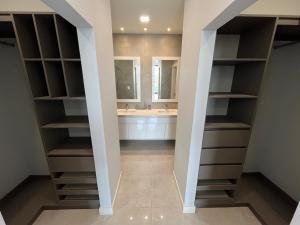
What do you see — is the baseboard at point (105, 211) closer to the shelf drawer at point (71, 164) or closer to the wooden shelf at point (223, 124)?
the shelf drawer at point (71, 164)

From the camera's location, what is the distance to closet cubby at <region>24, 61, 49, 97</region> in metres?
1.37

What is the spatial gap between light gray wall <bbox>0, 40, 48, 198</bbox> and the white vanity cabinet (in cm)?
151

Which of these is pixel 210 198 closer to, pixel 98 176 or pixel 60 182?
pixel 98 176

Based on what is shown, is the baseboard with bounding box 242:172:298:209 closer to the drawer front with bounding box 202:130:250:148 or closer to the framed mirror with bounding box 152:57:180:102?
the drawer front with bounding box 202:130:250:148

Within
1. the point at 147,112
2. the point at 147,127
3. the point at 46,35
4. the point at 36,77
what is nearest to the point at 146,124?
the point at 147,127

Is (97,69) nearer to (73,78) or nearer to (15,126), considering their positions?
(73,78)

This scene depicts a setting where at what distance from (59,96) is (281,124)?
9.40ft

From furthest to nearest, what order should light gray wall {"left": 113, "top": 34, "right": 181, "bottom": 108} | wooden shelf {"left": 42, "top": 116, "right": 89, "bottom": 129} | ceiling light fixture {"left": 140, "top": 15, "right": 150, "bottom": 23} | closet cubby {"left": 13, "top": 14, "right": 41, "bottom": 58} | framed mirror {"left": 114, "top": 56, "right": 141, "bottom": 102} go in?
framed mirror {"left": 114, "top": 56, "right": 141, "bottom": 102} → light gray wall {"left": 113, "top": 34, "right": 181, "bottom": 108} → ceiling light fixture {"left": 140, "top": 15, "right": 150, "bottom": 23} → wooden shelf {"left": 42, "top": 116, "right": 89, "bottom": 129} → closet cubby {"left": 13, "top": 14, "right": 41, "bottom": 58}

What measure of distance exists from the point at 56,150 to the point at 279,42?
3.13 meters

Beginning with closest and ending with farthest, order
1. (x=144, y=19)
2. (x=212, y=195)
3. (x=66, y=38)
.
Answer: (x=66, y=38), (x=212, y=195), (x=144, y=19)

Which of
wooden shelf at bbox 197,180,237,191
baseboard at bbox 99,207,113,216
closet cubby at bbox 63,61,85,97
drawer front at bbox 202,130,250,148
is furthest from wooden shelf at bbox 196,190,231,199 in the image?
closet cubby at bbox 63,61,85,97

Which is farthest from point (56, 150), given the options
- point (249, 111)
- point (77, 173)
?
point (249, 111)

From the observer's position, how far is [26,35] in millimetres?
1345

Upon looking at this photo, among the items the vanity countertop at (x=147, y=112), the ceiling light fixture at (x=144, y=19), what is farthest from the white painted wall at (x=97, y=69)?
the vanity countertop at (x=147, y=112)
